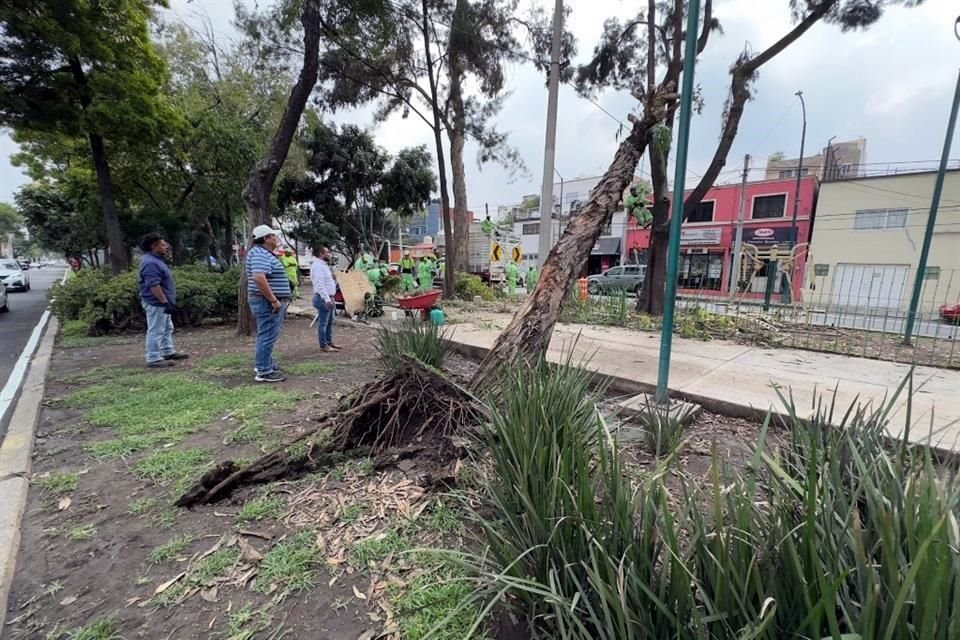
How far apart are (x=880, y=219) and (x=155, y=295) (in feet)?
94.2

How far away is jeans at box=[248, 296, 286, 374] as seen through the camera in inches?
187

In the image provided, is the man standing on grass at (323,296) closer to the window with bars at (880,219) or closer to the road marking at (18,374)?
the road marking at (18,374)

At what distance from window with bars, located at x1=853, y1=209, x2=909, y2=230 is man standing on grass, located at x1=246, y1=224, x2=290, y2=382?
27.4 m

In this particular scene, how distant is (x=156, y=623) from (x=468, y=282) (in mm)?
13351

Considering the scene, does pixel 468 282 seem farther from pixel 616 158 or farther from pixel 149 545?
pixel 149 545

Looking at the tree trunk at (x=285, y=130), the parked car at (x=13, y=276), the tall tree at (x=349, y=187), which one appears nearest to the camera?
the tree trunk at (x=285, y=130)

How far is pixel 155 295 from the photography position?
536 cm

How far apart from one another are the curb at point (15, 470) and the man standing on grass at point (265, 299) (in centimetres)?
184

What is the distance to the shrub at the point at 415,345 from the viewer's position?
333cm

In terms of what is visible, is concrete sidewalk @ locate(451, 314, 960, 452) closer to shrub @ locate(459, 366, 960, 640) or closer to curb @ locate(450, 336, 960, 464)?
curb @ locate(450, 336, 960, 464)

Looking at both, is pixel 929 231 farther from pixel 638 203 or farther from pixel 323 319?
pixel 323 319

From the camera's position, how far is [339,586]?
1819 mm

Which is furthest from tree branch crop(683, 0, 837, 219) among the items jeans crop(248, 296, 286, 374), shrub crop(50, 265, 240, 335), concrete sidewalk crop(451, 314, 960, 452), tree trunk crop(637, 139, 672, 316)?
shrub crop(50, 265, 240, 335)

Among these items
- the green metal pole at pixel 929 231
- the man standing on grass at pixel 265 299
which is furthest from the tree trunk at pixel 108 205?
the green metal pole at pixel 929 231
